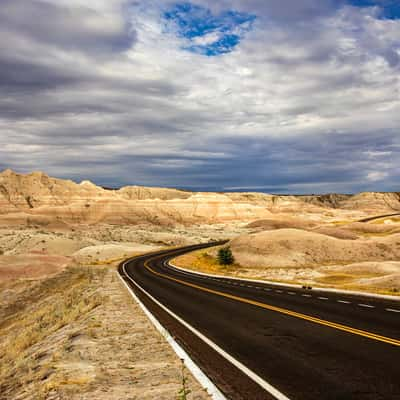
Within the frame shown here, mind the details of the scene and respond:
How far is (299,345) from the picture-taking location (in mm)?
10422

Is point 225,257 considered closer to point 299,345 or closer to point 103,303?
point 103,303

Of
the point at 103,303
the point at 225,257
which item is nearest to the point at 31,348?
the point at 103,303

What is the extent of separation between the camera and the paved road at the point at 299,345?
24.0 feet

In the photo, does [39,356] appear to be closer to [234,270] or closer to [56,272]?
[56,272]

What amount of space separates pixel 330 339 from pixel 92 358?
19.4 ft

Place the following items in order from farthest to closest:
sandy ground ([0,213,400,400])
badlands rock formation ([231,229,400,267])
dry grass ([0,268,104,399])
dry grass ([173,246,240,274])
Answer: badlands rock formation ([231,229,400,267]), dry grass ([173,246,240,274]), dry grass ([0,268,104,399]), sandy ground ([0,213,400,400])

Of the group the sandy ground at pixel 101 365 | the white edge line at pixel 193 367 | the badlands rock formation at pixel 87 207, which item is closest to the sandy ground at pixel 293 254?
the sandy ground at pixel 101 365

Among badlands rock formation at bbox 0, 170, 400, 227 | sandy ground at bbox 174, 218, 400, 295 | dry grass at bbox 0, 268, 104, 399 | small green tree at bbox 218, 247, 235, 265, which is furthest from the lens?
badlands rock formation at bbox 0, 170, 400, 227

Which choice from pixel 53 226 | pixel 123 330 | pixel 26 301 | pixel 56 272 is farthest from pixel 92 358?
pixel 53 226

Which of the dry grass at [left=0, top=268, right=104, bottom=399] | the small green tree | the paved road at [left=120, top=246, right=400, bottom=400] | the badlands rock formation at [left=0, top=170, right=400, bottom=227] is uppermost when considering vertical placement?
the badlands rock formation at [left=0, top=170, right=400, bottom=227]

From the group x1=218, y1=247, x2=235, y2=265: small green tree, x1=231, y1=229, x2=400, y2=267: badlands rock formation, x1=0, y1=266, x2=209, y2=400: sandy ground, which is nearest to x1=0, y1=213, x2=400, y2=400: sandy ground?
x1=0, y1=266, x2=209, y2=400: sandy ground

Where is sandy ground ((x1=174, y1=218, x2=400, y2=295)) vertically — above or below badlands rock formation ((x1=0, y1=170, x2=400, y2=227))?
below

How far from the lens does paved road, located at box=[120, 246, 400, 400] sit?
7.31 m

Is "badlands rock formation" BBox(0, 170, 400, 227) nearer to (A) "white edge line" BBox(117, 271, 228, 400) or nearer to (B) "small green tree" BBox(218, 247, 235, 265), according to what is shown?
(B) "small green tree" BBox(218, 247, 235, 265)
